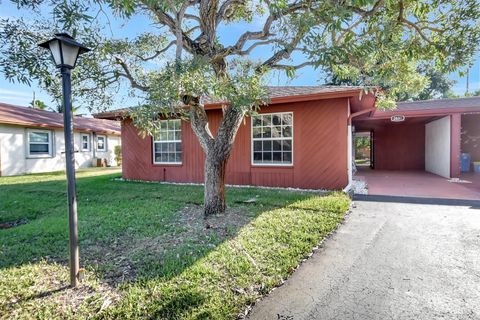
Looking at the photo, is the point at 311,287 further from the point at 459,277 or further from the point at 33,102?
the point at 33,102

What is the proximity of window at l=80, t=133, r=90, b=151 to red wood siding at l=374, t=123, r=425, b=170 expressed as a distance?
17514mm

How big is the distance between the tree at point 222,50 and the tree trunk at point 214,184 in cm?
2

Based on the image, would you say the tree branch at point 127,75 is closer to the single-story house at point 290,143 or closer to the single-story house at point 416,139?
the single-story house at point 290,143

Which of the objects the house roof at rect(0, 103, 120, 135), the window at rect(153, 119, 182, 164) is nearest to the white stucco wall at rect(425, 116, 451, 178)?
the window at rect(153, 119, 182, 164)

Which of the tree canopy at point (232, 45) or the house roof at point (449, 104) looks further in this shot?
the house roof at point (449, 104)

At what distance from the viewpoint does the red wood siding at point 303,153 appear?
768 cm

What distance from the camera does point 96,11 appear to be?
3.74 metres

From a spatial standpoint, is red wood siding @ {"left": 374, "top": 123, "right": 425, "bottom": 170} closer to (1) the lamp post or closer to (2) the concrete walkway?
(2) the concrete walkway

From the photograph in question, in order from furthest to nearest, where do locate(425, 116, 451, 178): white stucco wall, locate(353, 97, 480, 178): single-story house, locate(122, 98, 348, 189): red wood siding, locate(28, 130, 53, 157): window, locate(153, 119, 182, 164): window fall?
locate(28, 130, 53, 157): window → locate(353, 97, 480, 178): single-story house → locate(425, 116, 451, 178): white stucco wall → locate(153, 119, 182, 164): window → locate(122, 98, 348, 189): red wood siding

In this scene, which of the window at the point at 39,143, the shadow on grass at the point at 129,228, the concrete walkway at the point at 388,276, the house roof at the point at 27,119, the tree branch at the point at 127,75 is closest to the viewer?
the concrete walkway at the point at 388,276

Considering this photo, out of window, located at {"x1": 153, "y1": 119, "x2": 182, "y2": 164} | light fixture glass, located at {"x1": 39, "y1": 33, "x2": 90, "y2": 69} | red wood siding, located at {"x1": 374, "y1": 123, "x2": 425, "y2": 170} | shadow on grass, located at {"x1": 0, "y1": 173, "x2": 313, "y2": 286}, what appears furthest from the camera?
red wood siding, located at {"x1": 374, "y1": 123, "x2": 425, "y2": 170}

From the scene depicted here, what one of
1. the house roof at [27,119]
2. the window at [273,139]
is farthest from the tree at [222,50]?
the house roof at [27,119]

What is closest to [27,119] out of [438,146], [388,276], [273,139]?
[273,139]

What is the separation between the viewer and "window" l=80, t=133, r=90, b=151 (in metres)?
16.7
